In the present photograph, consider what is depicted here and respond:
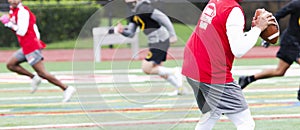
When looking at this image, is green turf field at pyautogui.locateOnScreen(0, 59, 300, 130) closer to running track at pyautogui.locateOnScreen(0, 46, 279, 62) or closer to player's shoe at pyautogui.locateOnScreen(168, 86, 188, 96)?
player's shoe at pyautogui.locateOnScreen(168, 86, 188, 96)

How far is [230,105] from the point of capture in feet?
20.0

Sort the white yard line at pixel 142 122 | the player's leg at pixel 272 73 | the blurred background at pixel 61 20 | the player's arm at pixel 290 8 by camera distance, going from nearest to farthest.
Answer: the white yard line at pixel 142 122, the player's arm at pixel 290 8, the player's leg at pixel 272 73, the blurred background at pixel 61 20

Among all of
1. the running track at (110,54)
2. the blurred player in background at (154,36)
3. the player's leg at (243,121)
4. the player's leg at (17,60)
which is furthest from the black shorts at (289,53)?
the running track at (110,54)

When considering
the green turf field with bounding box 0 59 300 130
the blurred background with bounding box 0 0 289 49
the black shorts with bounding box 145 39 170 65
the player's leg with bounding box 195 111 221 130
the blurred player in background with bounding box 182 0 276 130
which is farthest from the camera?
the blurred background with bounding box 0 0 289 49

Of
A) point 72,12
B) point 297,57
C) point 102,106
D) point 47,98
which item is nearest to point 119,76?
point 47,98

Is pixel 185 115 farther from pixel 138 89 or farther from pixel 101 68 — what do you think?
pixel 101 68

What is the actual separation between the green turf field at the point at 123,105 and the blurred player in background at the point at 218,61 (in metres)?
2.33

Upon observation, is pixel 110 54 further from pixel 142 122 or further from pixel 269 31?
pixel 269 31

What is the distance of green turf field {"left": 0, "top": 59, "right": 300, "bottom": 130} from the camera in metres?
8.99

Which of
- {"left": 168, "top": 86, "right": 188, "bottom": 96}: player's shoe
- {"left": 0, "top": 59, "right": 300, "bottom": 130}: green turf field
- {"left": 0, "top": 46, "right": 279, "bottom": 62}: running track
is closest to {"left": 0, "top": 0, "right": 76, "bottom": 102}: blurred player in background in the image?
{"left": 0, "top": 59, "right": 300, "bottom": 130}: green turf field

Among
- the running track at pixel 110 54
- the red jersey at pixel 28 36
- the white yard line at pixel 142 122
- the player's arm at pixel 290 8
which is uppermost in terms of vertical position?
the player's arm at pixel 290 8

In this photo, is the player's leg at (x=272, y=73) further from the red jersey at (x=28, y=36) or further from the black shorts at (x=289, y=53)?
the red jersey at (x=28, y=36)

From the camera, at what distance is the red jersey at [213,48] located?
602 cm

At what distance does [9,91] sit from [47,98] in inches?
59.2
